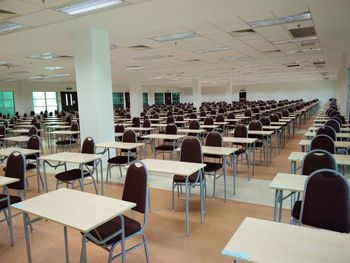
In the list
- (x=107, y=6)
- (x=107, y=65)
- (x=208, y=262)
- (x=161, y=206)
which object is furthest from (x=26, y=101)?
(x=208, y=262)

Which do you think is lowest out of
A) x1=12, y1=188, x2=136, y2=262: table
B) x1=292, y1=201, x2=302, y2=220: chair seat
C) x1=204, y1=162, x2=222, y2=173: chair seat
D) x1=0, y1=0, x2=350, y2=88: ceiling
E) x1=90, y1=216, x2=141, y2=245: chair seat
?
x1=90, y1=216, x2=141, y2=245: chair seat

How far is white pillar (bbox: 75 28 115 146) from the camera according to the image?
6.36 metres

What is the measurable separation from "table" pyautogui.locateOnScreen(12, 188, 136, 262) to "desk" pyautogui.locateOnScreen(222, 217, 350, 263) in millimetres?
1013

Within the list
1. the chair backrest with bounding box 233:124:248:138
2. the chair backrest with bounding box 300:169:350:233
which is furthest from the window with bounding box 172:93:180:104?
the chair backrest with bounding box 300:169:350:233

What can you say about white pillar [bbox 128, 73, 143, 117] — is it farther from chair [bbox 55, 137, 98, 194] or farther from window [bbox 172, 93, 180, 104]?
window [bbox 172, 93, 180, 104]

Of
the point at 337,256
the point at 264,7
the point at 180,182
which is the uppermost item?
the point at 264,7

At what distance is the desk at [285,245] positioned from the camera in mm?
1584

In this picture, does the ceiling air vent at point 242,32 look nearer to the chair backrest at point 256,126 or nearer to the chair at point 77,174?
the chair backrest at point 256,126

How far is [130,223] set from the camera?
2758 mm

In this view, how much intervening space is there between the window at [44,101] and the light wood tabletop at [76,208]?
20.8 meters

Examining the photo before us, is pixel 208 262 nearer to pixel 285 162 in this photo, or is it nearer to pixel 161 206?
pixel 161 206

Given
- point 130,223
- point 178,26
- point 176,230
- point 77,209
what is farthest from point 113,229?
point 178,26

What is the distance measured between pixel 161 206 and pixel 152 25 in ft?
12.7

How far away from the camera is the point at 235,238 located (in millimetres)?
1815
